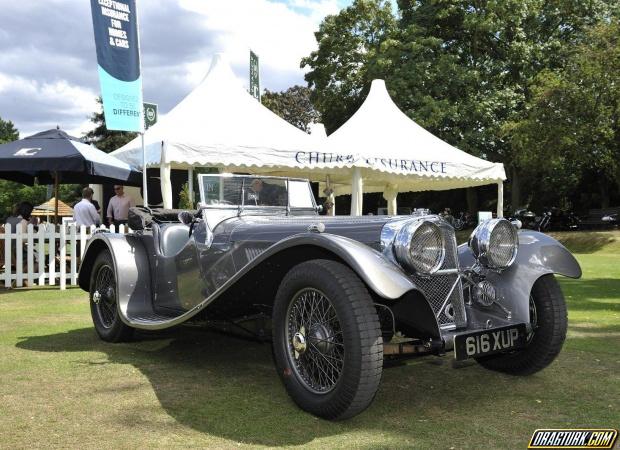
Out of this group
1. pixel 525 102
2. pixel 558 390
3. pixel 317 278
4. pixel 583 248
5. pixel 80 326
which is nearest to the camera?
pixel 317 278

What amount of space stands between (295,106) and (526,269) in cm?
3793

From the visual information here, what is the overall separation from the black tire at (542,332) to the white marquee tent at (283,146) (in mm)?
6826

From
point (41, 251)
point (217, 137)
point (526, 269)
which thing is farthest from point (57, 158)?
point (526, 269)

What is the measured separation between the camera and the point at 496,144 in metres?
23.7

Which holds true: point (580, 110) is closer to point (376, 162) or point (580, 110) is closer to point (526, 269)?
point (376, 162)

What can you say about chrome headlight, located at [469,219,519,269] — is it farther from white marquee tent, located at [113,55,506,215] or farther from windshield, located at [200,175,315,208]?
white marquee tent, located at [113,55,506,215]

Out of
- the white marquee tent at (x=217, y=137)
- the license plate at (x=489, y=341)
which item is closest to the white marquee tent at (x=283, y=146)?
the white marquee tent at (x=217, y=137)

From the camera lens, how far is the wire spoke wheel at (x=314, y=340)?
3176mm

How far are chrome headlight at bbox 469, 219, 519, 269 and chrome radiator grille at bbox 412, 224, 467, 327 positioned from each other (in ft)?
1.00

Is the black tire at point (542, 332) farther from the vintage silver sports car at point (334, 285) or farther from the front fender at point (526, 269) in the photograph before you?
the front fender at point (526, 269)

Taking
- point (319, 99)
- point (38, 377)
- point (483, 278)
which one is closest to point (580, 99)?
point (319, 99)

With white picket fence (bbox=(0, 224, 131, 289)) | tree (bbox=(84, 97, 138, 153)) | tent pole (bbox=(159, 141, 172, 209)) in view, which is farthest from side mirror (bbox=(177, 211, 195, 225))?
tree (bbox=(84, 97, 138, 153))

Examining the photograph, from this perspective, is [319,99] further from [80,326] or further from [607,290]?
[80,326]

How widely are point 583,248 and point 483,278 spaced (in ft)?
52.6
